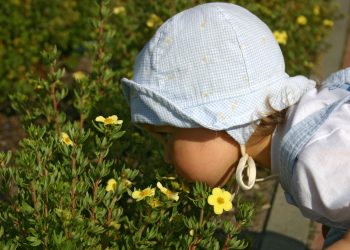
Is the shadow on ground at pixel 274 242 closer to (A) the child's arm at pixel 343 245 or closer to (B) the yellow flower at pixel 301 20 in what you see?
(A) the child's arm at pixel 343 245

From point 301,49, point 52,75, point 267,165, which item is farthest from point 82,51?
point 267,165

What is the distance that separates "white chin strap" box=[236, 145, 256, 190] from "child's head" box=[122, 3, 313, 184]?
2.1 inches

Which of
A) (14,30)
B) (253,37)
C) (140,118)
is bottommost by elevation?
(14,30)

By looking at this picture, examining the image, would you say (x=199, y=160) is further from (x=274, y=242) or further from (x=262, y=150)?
(x=274, y=242)

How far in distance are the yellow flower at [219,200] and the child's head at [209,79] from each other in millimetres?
291

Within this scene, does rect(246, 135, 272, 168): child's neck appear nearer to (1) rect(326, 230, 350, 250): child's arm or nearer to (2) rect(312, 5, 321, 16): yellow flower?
(1) rect(326, 230, 350, 250): child's arm

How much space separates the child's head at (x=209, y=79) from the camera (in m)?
1.99

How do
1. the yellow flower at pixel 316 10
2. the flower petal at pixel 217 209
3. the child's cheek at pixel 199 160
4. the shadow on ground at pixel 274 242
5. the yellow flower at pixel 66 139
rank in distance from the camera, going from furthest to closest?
the yellow flower at pixel 316 10
the shadow on ground at pixel 274 242
the child's cheek at pixel 199 160
the yellow flower at pixel 66 139
the flower petal at pixel 217 209

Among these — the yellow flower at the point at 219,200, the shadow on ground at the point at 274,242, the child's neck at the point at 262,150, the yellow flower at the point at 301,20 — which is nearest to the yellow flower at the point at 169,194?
the yellow flower at the point at 219,200

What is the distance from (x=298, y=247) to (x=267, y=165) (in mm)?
707

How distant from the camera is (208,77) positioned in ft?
6.50

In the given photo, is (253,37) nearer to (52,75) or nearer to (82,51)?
(52,75)

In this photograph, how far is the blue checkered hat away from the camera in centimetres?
199

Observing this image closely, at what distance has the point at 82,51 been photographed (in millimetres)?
4512
